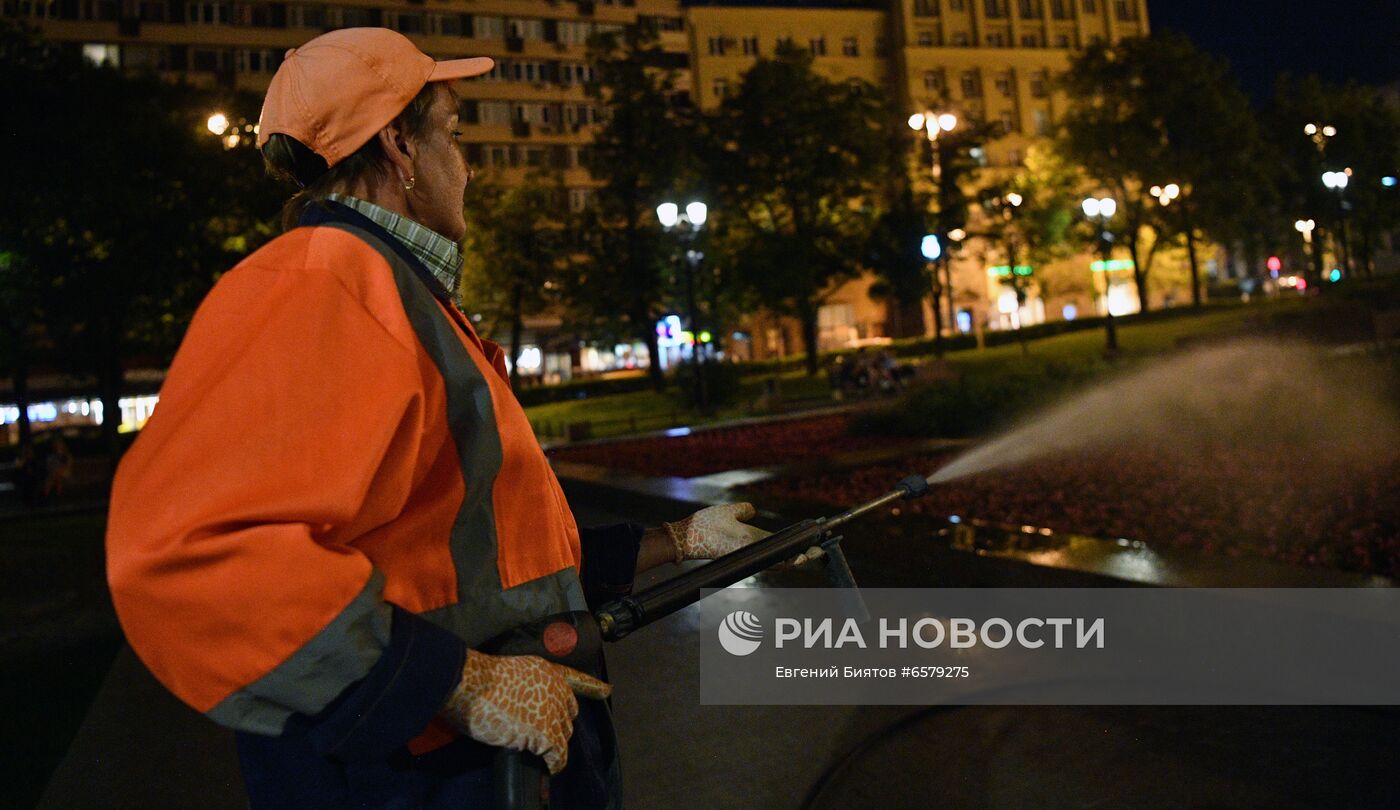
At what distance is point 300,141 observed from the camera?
1.82 metres

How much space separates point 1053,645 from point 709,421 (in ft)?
69.3

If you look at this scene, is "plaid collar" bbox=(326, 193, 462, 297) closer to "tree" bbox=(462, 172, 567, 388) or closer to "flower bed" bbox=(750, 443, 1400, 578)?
"flower bed" bbox=(750, 443, 1400, 578)

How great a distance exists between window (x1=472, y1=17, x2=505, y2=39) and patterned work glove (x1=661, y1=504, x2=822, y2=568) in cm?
7352

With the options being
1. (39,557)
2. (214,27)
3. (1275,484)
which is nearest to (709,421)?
(39,557)

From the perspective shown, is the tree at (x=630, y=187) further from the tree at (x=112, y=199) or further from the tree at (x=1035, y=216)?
the tree at (x=1035, y=216)

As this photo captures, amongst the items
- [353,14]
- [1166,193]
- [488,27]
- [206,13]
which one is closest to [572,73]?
[488,27]

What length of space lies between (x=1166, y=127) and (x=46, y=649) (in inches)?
1955

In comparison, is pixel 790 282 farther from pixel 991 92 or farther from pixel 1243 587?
pixel 991 92

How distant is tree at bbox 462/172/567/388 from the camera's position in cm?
4569

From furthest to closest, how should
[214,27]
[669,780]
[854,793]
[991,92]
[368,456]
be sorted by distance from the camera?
[991,92] < [214,27] < [669,780] < [854,793] < [368,456]

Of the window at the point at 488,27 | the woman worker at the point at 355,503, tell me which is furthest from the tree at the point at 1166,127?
the woman worker at the point at 355,503

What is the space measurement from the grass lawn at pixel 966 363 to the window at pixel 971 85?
33033mm

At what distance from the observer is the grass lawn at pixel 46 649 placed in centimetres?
549

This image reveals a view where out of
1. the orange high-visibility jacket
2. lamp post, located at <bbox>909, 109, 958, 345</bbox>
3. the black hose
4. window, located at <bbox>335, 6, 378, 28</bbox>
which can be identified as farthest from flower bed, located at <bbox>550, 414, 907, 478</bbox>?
window, located at <bbox>335, 6, 378, 28</bbox>
